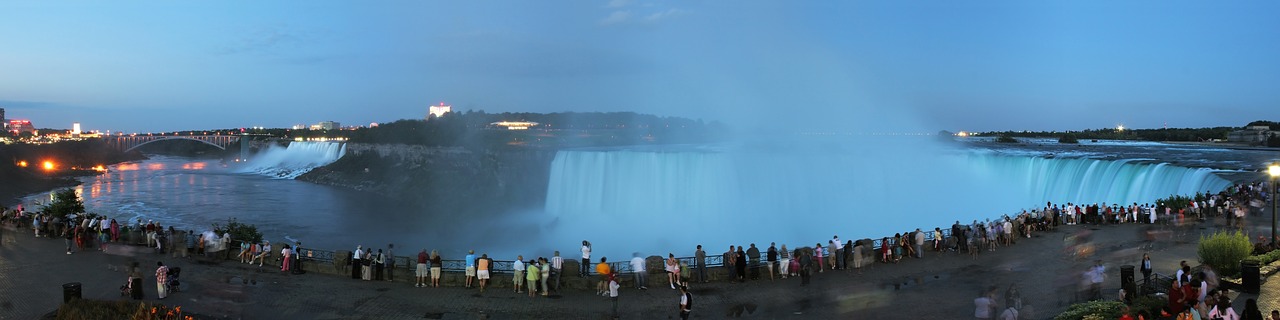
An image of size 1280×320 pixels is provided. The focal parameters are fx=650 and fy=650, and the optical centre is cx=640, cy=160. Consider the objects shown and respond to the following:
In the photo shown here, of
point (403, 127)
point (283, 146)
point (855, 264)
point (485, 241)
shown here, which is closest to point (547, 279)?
point (855, 264)

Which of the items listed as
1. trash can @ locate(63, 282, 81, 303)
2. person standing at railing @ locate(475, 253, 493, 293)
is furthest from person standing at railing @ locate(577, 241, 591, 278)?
trash can @ locate(63, 282, 81, 303)

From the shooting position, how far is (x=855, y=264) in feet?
50.0

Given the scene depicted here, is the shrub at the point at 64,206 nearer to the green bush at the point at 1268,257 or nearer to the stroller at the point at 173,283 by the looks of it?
the stroller at the point at 173,283

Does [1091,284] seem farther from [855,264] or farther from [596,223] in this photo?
[596,223]

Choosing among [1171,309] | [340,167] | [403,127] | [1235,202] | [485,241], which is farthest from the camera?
[403,127]

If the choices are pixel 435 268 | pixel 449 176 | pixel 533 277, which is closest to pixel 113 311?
pixel 435 268

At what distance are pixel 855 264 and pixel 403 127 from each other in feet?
286

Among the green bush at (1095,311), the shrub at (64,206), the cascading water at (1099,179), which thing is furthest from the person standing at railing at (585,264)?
the cascading water at (1099,179)

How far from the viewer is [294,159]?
9606 centimetres

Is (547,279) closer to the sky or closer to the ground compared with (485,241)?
closer to the sky

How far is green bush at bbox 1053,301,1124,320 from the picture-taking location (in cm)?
970

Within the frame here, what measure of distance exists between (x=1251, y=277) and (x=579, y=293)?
11.9 metres

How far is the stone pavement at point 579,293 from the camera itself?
11.7m

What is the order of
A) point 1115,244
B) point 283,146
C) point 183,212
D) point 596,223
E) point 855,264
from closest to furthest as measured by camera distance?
point 855,264 < point 1115,244 < point 596,223 < point 183,212 < point 283,146
